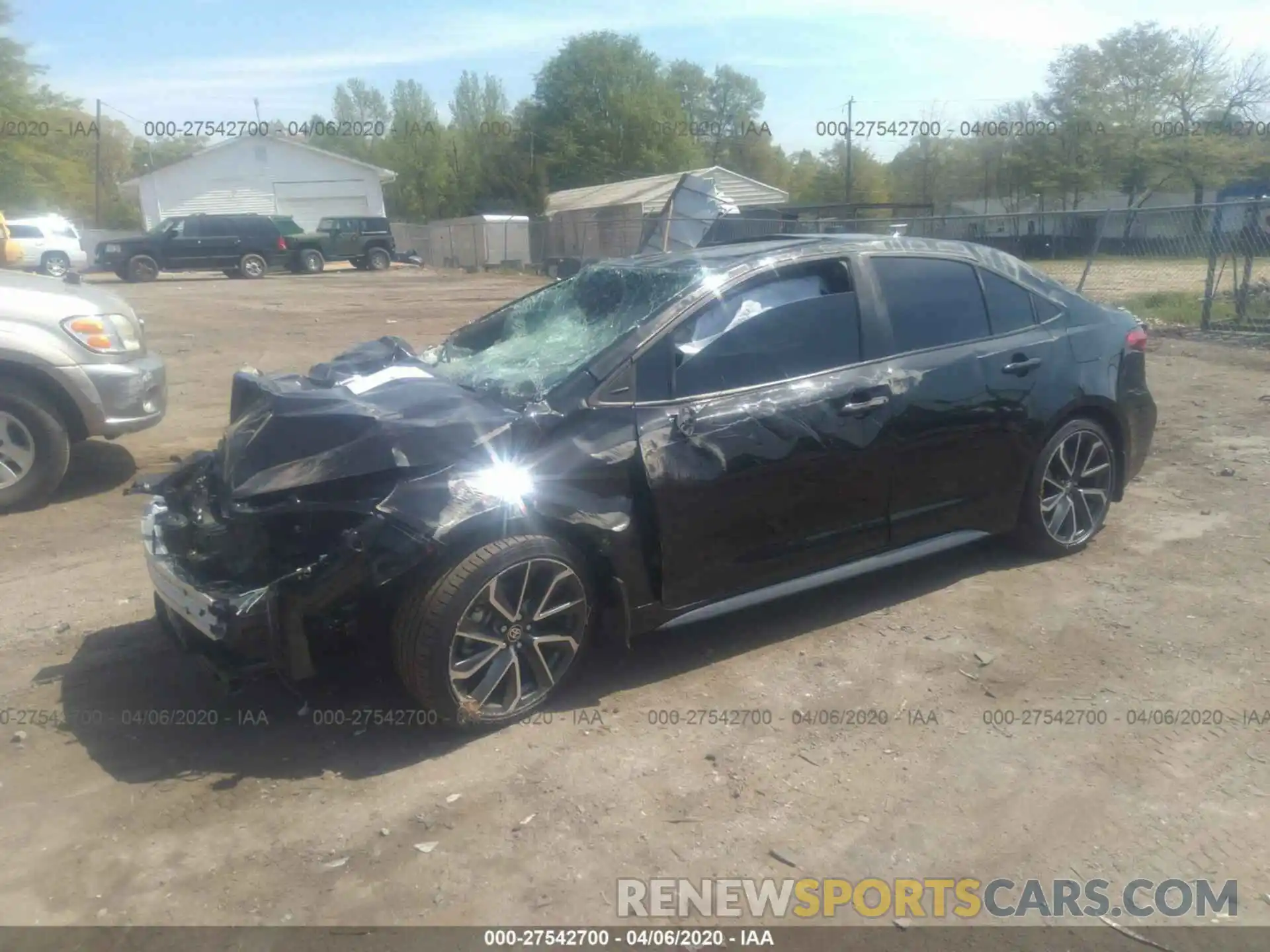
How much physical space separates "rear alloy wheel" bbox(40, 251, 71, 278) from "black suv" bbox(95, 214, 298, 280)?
1.79 meters

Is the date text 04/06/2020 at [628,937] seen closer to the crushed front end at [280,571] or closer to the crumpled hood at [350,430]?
the crushed front end at [280,571]

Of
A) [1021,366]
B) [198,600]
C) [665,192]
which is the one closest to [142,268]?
[665,192]

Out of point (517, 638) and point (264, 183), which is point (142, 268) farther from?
point (517, 638)

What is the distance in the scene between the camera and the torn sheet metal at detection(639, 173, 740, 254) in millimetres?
15141

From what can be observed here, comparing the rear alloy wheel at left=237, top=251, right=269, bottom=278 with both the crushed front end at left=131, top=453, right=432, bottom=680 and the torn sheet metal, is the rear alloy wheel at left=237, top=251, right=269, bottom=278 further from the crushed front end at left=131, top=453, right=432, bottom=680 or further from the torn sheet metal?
the crushed front end at left=131, top=453, right=432, bottom=680

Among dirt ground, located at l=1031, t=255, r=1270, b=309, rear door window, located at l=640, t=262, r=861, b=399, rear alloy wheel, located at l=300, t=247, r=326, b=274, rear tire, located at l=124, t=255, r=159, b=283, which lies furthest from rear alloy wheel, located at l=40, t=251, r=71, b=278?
rear door window, located at l=640, t=262, r=861, b=399

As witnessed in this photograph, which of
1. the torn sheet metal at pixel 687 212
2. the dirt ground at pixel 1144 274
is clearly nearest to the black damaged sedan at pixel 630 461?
the dirt ground at pixel 1144 274

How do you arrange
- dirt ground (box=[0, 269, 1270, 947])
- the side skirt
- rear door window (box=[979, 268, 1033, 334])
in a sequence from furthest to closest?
1. rear door window (box=[979, 268, 1033, 334])
2. the side skirt
3. dirt ground (box=[0, 269, 1270, 947])

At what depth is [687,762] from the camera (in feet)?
12.0

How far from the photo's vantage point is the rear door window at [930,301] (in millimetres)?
Result: 4695

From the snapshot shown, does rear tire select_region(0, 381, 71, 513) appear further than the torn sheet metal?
No

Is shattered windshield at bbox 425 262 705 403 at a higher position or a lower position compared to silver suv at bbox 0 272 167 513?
higher

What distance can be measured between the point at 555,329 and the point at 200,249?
28.6 metres

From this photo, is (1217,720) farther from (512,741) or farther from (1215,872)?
(512,741)
